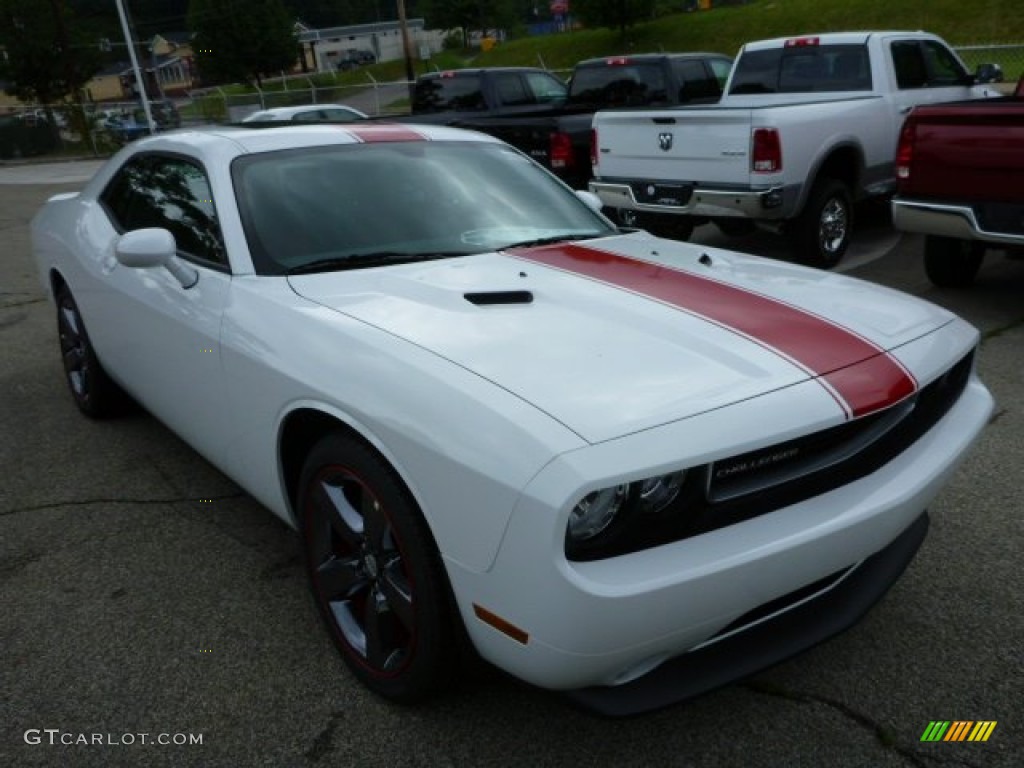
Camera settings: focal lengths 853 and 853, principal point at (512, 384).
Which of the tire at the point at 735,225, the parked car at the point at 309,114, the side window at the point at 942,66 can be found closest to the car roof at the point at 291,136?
the tire at the point at 735,225

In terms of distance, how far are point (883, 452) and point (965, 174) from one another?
3.99 metres

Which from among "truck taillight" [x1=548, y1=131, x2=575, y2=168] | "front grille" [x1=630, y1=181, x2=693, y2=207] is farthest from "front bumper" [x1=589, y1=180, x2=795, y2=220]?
"truck taillight" [x1=548, y1=131, x2=575, y2=168]

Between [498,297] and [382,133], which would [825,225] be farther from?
[498,297]

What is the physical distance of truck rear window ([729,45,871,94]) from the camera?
8.00 m

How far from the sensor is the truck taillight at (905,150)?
5617 mm

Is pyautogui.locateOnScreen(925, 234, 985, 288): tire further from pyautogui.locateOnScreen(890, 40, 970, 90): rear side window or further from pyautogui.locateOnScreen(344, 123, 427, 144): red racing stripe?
pyautogui.locateOnScreen(344, 123, 427, 144): red racing stripe

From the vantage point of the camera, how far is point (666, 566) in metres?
1.78

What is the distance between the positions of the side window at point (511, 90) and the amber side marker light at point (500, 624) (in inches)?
389

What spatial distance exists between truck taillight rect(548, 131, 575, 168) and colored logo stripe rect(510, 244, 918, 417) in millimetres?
6497

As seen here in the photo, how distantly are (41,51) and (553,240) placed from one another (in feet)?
128

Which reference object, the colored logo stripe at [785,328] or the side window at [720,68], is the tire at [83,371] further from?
the side window at [720,68]

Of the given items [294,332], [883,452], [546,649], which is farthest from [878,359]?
[294,332]

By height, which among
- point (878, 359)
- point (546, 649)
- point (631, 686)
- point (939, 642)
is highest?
point (878, 359)

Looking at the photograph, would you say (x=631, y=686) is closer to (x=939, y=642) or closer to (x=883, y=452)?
(x=883, y=452)
